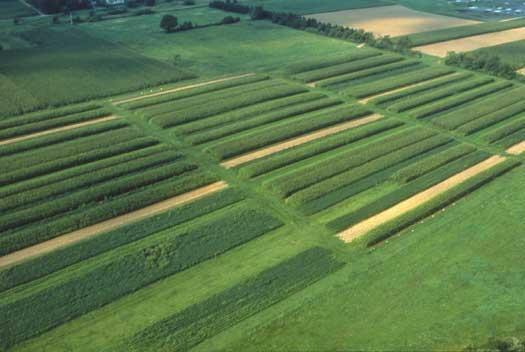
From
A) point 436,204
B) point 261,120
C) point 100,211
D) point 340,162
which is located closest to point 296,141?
point 261,120

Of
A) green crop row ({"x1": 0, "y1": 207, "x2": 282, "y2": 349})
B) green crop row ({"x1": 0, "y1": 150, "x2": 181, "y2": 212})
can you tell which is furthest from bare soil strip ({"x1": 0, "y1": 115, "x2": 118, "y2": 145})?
green crop row ({"x1": 0, "y1": 207, "x2": 282, "y2": 349})

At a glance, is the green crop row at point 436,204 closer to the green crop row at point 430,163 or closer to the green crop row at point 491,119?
the green crop row at point 430,163

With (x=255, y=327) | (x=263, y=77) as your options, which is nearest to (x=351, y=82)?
(x=263, y=77)

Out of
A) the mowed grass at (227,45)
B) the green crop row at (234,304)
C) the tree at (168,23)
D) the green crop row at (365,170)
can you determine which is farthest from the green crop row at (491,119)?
the tree at (168,23)

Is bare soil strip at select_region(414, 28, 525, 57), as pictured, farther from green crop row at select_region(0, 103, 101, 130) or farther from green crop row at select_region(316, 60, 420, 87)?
green crop row at select_region(0, 103, 101, 130)

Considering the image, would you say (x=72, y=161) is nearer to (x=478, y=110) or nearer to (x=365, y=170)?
(x=365, y=170)

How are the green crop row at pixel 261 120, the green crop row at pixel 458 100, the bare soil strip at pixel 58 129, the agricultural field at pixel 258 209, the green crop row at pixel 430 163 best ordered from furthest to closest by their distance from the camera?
the green crop row at pixel 458 100 → the green crop row at pixel 261 120 → the bare soil strip at pixel 58 129 → the green crop row at pixel 430 163 → the agricultural field at pixel 258 209
